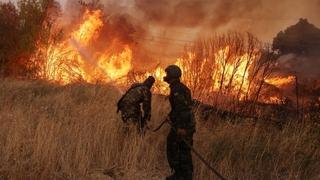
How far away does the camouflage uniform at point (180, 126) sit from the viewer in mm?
7715

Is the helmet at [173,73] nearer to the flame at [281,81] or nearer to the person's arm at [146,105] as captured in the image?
the person's arm at [146,105]

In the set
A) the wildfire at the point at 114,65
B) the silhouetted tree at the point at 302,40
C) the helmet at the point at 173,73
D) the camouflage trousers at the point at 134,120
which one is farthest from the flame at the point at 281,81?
the helmet at the point at 173,73

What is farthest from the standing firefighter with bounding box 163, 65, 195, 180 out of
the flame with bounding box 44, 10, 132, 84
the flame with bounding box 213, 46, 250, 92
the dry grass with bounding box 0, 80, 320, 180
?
the flame with bounding box 44, 10, 132, 84

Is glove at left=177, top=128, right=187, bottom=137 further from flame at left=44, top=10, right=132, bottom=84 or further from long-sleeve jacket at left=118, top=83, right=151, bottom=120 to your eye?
flame at left=44, top=10, right=132, bottom=84

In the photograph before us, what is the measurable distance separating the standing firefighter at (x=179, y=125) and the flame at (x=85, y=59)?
18.6m

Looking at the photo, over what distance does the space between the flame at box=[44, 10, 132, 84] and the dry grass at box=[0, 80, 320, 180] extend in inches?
635

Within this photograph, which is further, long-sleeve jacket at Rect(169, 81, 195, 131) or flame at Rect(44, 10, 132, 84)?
flame at Rect(44, 10, 132, 84)

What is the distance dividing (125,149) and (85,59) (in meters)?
23.8

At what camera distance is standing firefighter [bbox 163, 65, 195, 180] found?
7711mm

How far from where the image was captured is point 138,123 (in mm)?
10461

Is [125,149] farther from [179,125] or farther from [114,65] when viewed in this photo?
[114,65]

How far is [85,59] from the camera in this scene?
106ft

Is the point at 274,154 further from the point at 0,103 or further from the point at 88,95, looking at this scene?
the point at 88,95

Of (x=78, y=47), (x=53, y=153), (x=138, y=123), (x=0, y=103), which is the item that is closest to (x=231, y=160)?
(x=138, y=123)
